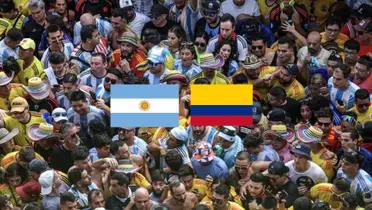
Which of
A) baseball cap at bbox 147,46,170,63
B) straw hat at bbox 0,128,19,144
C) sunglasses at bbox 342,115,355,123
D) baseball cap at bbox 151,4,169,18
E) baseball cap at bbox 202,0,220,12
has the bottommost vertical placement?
sunglasses at bbox 342,115,355,123

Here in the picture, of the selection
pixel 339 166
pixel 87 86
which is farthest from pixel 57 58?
pixel 339 166

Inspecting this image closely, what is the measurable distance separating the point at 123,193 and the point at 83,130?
2.16 meters

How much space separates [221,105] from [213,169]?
1.24 meters

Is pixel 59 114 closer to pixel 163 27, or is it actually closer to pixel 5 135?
pixel 5 135

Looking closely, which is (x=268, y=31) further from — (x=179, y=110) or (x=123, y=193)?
(x=123, y=193)

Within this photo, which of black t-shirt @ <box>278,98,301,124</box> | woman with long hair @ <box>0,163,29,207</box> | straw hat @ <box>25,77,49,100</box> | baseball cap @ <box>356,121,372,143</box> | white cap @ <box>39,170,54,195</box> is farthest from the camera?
black t-shirt @ <box>278,98,301,124</box>

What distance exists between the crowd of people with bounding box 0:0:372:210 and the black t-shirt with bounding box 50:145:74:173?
2 cm

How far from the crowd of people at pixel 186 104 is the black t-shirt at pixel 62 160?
0.06ft

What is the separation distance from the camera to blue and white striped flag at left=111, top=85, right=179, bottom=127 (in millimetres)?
27266

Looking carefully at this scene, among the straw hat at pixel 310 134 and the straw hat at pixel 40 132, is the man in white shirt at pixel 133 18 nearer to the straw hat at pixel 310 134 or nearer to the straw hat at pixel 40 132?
the straw hat at pixel 40 132

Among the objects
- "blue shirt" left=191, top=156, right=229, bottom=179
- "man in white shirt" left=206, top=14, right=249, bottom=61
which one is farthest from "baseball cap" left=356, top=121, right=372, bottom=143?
"man in white shirt" left=206, top=14, right=249, bottom=61

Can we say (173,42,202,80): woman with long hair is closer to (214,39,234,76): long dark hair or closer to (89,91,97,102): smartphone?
(214,39,234,76): long dark hair

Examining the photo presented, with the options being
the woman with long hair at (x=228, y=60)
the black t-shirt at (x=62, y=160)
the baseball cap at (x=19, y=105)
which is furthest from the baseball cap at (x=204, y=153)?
the woman with long hair at (x=228, y=60)

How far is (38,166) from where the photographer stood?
26.0m
